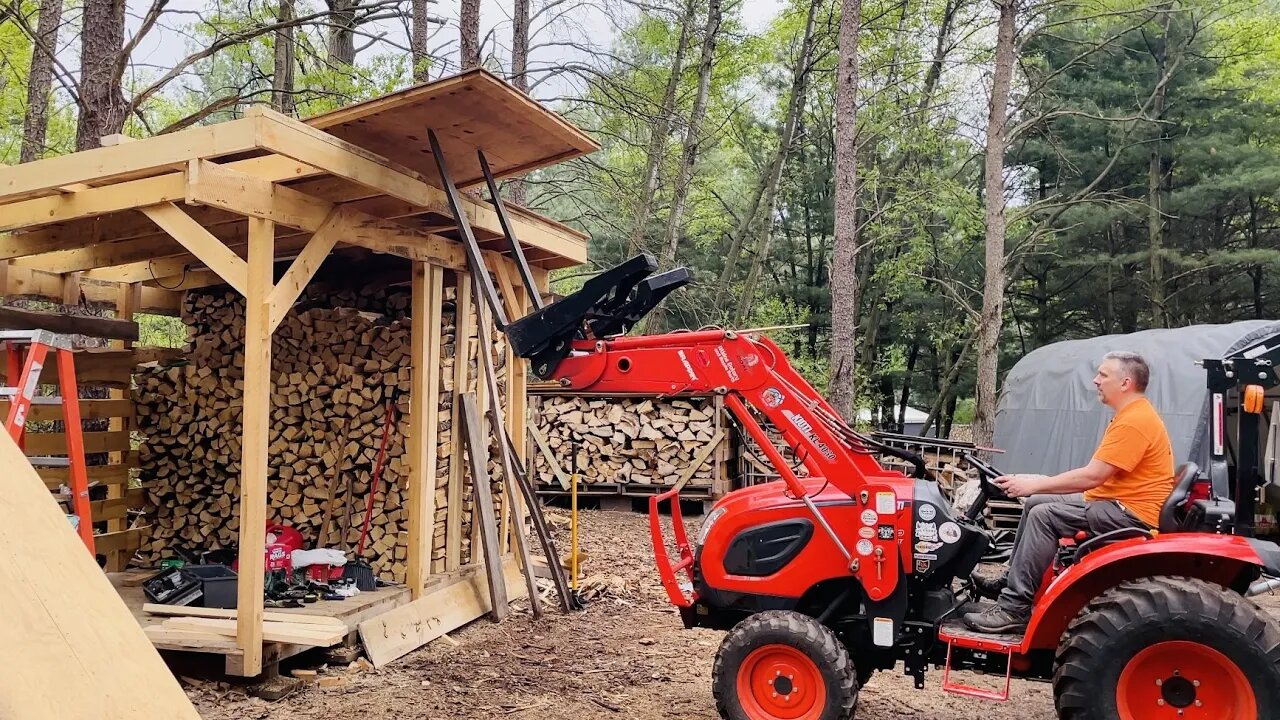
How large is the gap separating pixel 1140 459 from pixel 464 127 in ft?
12.9

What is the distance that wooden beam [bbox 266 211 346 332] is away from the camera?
4.79m

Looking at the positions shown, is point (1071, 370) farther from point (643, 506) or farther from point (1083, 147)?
point (1083, 147)

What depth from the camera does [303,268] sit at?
502 centimetres

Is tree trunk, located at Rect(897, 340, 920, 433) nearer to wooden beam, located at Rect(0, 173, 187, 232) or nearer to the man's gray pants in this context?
the man's gray pants

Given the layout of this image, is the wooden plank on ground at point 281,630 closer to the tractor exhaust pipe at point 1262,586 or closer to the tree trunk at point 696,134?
the tractor exhaust pipe at point 1262,586

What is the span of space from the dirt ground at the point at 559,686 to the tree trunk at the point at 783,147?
13189 millimetres

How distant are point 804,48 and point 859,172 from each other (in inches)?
117

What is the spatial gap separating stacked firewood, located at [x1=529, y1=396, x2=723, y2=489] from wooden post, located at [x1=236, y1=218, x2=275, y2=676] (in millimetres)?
6846

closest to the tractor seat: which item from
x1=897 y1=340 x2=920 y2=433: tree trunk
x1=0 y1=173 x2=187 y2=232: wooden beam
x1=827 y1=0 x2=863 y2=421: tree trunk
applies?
x1=0 y1=173 x2=187 y2=232: wooden beam

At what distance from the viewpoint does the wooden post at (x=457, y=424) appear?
661 centimetres

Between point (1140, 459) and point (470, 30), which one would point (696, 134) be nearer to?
point (470, 30)

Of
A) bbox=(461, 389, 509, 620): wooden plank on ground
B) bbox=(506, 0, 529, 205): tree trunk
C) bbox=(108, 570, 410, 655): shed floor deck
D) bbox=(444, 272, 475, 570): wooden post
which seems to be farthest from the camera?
bbox=(506, 0, 529, 205): tree trunk

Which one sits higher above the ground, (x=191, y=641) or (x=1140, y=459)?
(x=1140, y=459)

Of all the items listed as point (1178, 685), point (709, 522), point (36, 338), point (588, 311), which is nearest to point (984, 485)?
point (1178, 685)
